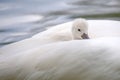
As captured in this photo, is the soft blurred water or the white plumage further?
the soft blurred water

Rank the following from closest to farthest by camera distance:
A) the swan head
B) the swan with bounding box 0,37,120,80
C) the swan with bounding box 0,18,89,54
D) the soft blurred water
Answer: the swan with bounding box 0,37,120,80
the swan with bounding box 0,18,89,54
the swan head
the soft blurred water

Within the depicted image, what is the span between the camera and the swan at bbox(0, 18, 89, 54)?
395 centimetres

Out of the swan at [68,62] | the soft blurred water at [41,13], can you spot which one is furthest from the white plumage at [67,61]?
the soft blurred water at [41,13]

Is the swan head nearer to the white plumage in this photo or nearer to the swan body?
the swan body

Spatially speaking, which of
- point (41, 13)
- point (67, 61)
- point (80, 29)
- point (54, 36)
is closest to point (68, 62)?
point (67, 61)

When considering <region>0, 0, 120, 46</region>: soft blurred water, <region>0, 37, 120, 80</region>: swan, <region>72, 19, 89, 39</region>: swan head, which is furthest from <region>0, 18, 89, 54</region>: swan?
<region>0, 0, 120, 46</region>: soft blurred water

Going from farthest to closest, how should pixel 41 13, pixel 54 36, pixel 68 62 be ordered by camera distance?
pixel 41 13, pixel 54 36, pixel 68 62

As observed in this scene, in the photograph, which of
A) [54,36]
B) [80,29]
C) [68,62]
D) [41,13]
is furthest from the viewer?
[41,13]

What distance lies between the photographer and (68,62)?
3566 mm

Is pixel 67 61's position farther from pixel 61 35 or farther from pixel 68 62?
pixel 61 35

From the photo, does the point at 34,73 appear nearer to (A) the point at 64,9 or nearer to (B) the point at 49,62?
(B) the point at 49,62

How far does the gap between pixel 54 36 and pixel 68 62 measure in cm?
58

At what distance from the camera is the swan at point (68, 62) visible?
11.4 ft

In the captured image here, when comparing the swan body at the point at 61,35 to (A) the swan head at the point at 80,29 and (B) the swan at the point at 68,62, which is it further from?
(B) the swan at the point at 68,62
